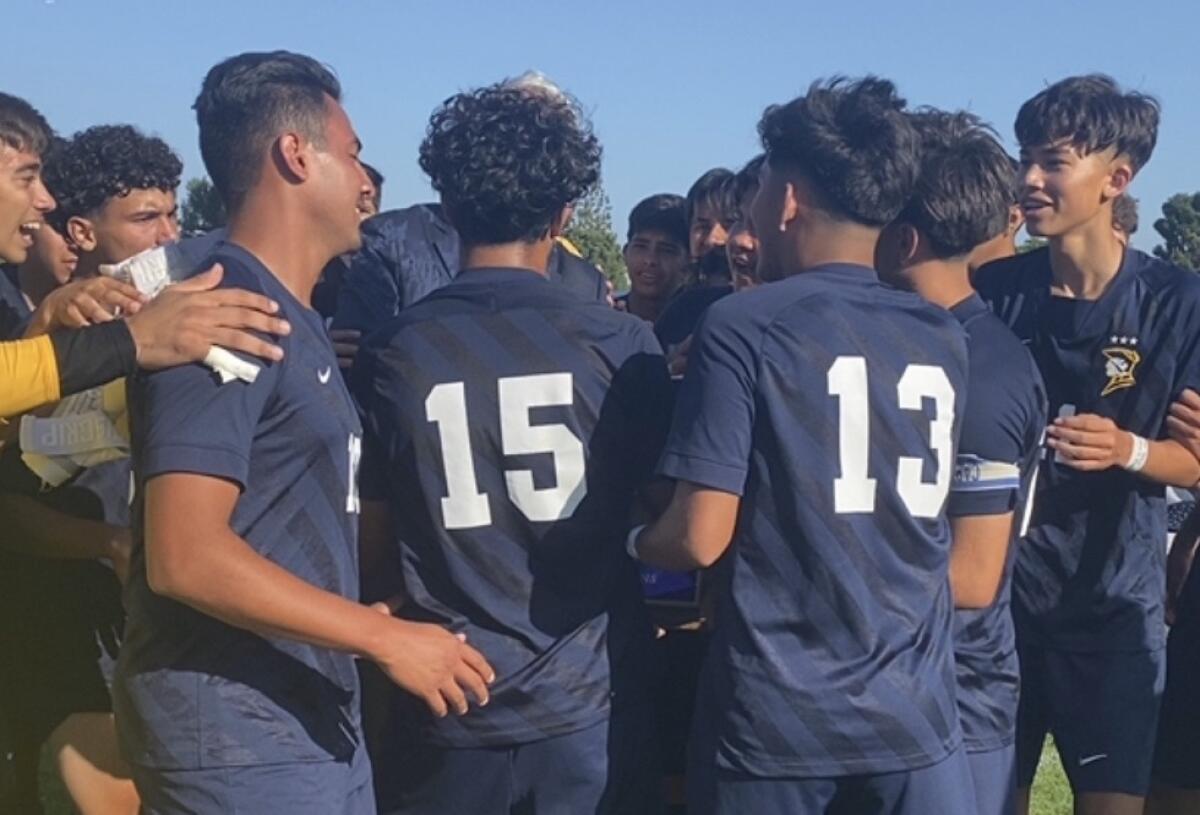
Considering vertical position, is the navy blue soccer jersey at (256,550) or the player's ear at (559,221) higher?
the player's ear at (559,221)

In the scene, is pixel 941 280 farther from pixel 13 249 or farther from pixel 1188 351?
pixel 13 249

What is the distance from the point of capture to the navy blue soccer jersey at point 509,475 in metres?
2.76

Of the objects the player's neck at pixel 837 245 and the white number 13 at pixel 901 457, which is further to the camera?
the player's neck at pixel 837 245

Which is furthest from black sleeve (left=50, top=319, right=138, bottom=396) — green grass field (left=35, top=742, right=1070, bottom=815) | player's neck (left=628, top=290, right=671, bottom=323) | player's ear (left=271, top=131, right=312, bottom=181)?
player's neck (left=628, top=290, right=671, bottom=323)

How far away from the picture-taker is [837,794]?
2.68 meters

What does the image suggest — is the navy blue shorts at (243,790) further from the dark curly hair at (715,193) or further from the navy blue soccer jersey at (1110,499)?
the dark curly hair at (715,193)

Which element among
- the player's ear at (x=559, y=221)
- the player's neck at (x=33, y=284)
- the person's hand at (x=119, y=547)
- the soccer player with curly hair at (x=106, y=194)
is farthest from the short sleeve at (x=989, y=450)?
the player's neck at (x=33, y=284)

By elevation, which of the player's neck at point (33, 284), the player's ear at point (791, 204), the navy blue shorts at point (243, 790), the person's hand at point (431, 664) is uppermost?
the player's neck at point (33, 284)

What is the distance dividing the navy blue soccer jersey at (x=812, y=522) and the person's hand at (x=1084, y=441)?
96 cm

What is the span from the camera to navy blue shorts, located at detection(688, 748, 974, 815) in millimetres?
2613

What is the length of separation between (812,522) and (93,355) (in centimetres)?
141

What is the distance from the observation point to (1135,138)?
402 centimetres

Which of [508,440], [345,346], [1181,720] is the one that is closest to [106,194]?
[345,346]

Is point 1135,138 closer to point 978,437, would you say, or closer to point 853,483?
point 978,437
